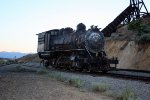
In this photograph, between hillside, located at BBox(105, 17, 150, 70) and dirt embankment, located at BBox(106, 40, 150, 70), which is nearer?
dirt embankment, located at BBox(106, 40, 150, 70)

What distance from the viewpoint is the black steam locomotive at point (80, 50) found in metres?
24.8

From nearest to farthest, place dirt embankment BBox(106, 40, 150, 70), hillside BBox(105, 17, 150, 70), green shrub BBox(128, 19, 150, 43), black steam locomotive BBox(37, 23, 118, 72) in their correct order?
black steam locomotive BBox(37, 23, 118, 72)
dirt embankment BBox(106, 40, 150, 70)
hillside BBox(105, 17, 150, 70)
green shrub BBox(128, 19, 150, 43)

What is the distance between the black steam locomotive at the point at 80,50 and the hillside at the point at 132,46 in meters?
4.68

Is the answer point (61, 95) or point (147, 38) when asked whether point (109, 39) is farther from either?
point (61, 95)

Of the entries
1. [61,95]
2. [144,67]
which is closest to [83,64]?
[144,67]

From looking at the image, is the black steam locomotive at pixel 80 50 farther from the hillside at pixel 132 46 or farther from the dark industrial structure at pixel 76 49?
the hillside at pixel 132 46

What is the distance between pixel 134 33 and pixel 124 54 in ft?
11.3

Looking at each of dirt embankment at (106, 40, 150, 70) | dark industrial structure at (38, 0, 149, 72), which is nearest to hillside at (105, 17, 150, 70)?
dirt embankment at (106, 40, 150, 70)

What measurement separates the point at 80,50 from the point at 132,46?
8653 mm

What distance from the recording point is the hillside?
29995 millimetres

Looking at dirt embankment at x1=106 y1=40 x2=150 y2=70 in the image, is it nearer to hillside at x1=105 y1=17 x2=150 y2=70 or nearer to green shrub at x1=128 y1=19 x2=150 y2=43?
hillside at x1=105 y1=17 x2=150 y2=70

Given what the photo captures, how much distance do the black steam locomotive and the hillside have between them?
4.68 meters

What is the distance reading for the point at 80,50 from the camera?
1018 inches

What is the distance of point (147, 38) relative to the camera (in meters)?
30.5
